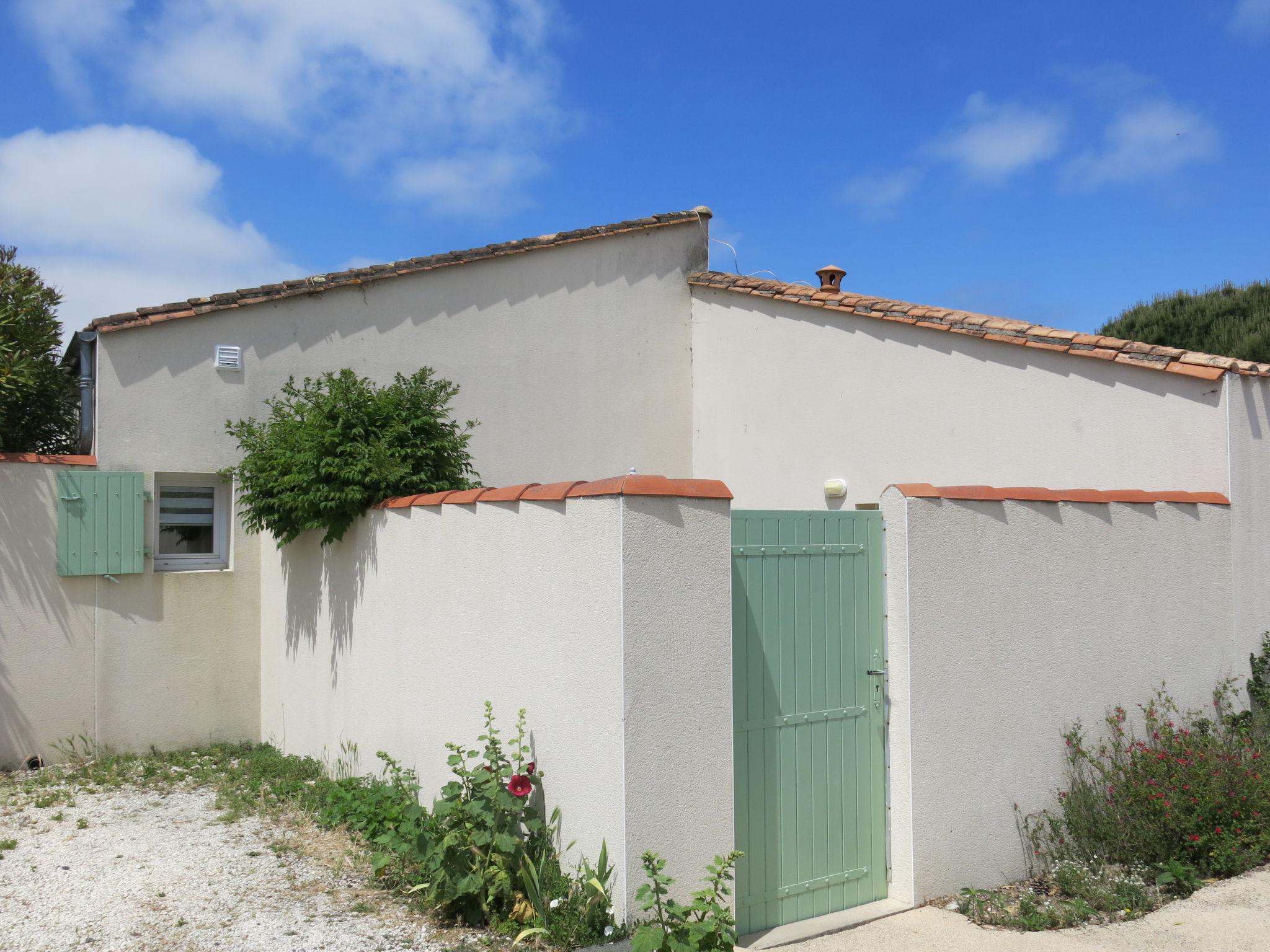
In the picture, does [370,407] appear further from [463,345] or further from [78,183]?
[78,183]

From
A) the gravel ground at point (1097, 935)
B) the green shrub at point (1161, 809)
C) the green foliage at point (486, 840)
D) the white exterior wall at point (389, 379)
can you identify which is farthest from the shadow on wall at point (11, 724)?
the green shrub at point (1161, 809)

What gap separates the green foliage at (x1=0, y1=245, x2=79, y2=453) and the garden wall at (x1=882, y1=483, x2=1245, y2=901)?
7.75 m

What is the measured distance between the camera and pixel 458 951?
4.14 m

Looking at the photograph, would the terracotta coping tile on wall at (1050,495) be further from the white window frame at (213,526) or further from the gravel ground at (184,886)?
the white window frame at (213,526)

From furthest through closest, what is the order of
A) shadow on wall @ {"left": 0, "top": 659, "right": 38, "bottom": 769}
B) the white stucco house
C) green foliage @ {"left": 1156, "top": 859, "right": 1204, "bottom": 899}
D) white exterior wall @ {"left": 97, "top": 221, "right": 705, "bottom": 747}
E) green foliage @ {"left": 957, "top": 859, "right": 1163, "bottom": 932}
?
white exterior wall @ {"left": 97, "top": 221, "right": 705, "bottom": 747} < shadow on wall @ {"left": 0, "top": 659, "right": 38, "bottom": 769} < green foliage @ {"left": 1156, "top": 859, "right": 1204, "bottom": 899} < green foliage @ {"left": 957, "top": 859, "right": 1163, "bottom": 932} < the white stucco house

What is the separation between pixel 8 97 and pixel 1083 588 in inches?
430

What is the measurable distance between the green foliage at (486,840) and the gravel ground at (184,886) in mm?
209

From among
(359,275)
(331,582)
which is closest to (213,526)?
(331,582)

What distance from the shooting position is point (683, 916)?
387 cm

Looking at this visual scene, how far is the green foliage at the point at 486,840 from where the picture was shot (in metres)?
4.40

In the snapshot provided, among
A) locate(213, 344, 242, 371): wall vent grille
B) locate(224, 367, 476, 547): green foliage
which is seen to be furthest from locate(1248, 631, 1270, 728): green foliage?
locate(213, 344, 242, 371): wall vent grille

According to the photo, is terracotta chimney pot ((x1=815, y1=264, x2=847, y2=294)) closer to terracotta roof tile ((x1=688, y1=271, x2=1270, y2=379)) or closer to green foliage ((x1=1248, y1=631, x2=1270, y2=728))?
terracotta roof tile ((x1=688, y1=271, x2=1270, y2=379))

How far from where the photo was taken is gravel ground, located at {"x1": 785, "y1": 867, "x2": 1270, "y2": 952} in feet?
14.1

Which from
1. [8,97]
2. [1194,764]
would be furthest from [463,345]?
[1194,764]
